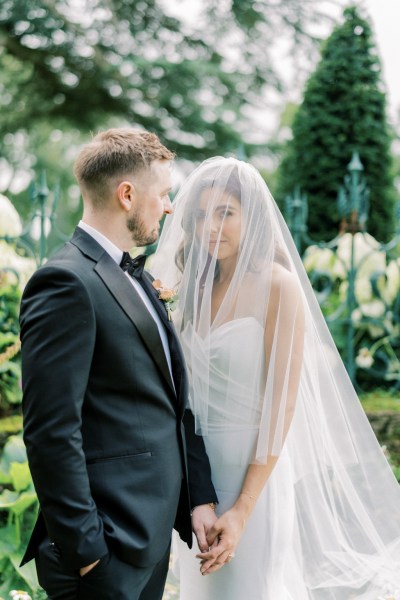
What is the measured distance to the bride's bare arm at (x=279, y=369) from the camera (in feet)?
7.38

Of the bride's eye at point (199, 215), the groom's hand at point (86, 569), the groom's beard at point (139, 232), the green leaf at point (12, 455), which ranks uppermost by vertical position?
the bride's eye at point (199, 215)

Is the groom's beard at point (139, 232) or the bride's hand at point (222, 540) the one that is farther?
the bride's hand at point (222, 540)

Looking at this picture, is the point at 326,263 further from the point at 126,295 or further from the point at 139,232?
Result: the point at 126,295

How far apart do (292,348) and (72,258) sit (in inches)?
32.7

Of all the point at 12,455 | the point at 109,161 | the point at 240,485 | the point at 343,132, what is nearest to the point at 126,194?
the point at 109,161

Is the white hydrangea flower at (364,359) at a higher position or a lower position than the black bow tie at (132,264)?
lower

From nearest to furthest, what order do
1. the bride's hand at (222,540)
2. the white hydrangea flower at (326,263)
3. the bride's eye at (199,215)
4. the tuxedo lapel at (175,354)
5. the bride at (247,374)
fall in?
the tuxedo lapel at (175,354)
the bride's hand at (222,540)
the bride at (247,374)
the bride's eye at (199,215)
the white hydrangea flower at (326,263)

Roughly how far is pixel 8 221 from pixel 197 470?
2.93 metres

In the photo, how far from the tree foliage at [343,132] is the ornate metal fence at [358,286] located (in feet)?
2.65

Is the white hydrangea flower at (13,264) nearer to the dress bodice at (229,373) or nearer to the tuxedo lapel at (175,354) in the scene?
the dress bodice at (229,373)

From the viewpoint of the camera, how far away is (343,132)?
6730 mm

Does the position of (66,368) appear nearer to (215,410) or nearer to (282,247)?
(215,410)

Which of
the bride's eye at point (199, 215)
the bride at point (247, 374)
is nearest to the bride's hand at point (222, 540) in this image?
the bride at point (247, 374)

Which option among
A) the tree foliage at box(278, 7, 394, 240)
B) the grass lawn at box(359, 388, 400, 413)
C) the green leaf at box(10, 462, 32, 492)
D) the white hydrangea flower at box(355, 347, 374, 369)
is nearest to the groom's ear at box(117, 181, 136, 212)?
the green leaf at box(10, 462, 32, 492)
